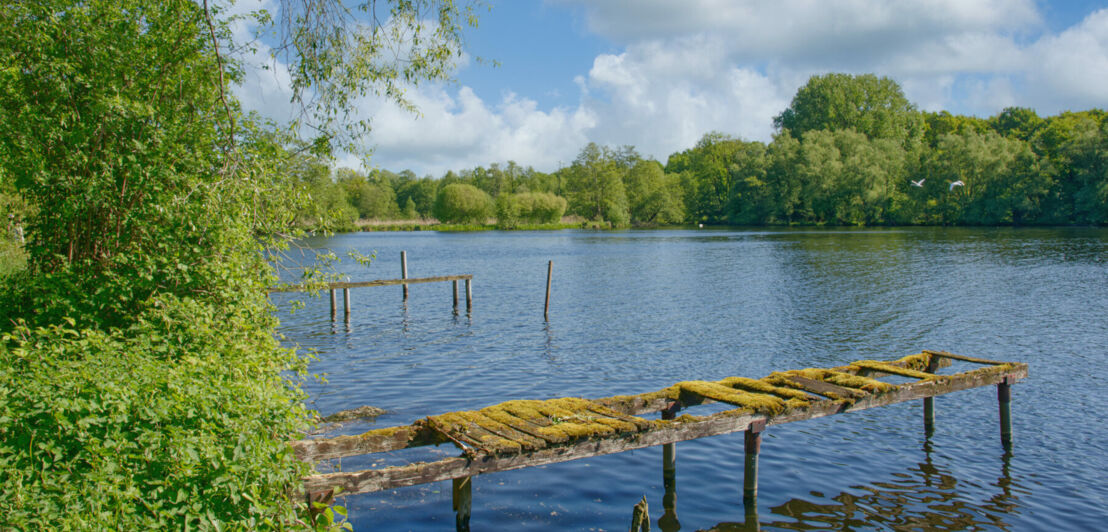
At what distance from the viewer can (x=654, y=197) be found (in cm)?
12800

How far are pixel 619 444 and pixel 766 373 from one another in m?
9.79

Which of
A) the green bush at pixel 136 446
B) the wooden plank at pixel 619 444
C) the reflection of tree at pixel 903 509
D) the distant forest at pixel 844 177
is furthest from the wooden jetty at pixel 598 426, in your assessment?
the distant forest at pixel 844 177

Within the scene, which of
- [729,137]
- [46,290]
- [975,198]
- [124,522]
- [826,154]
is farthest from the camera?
[729,137]

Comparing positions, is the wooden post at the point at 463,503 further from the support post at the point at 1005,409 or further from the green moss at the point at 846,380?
the support post at the point at 1005,409

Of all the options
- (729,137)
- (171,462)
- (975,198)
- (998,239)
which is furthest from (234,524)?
(729,137)

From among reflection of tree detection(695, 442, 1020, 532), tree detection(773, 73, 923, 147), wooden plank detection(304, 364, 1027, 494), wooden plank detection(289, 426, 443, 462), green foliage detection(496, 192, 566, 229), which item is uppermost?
tree detection(773, 73, 923, 147)

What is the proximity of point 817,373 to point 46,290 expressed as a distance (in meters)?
11.0

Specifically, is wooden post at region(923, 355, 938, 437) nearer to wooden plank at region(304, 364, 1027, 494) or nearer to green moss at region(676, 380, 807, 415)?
wooden plank at region(304, 364, 1027, 494)

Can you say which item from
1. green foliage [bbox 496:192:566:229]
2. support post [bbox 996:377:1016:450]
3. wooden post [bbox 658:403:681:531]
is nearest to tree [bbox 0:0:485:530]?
wooden post [bbox 658:403:681:531]

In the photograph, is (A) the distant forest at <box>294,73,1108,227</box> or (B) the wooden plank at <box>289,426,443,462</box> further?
(A) the distant forest at <box>294,73,1108,227</box>

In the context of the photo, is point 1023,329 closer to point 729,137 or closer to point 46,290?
point 46,290

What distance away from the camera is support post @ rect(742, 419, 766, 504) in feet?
31.0

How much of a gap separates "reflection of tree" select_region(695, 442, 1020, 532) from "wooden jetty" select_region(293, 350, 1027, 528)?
73cm

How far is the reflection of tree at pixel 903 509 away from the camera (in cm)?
904
